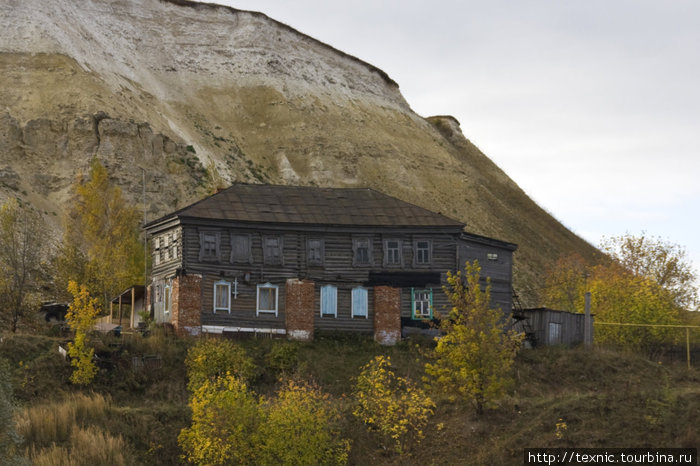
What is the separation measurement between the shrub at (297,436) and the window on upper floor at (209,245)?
48.9 ft

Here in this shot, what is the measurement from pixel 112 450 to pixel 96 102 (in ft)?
166

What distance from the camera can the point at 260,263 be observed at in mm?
46562

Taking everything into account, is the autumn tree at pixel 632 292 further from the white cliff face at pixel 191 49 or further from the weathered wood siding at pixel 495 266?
the white cliff face at pixel 191 49

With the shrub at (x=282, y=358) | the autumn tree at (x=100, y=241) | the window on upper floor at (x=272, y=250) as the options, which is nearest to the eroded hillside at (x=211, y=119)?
the autumn tree at (x=100, y=241)

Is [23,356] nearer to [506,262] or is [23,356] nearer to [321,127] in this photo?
[506,262]

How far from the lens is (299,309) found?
46031mm

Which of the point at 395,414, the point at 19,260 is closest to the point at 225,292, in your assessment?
the point at 395,414

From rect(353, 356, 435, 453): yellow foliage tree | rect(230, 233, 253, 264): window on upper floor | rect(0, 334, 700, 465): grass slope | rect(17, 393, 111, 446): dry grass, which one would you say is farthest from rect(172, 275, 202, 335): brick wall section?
rect(353, 356, 435, 453): yellow foliage tree

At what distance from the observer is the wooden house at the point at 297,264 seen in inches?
1791

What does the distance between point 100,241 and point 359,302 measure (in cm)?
2022

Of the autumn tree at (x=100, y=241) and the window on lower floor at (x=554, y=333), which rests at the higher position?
the autumn tree at (x=100, y=241)

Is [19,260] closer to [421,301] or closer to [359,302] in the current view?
[359,302]

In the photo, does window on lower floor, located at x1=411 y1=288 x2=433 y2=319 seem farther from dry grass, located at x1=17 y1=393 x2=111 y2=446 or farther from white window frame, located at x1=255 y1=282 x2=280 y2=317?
dry grass, located at x1=17 y1=393 x2=111 y2=446

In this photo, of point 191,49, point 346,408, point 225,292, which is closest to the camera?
point 346,408
